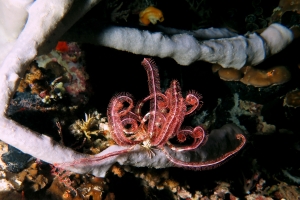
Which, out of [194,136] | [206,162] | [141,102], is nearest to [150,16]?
[141,102]

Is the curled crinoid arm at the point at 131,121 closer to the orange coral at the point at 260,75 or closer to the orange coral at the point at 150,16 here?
the orange coral at the point at 260,75

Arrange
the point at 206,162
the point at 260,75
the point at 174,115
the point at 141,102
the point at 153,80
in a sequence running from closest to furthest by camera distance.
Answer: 1. the point at 174,115
2. the point at 153,80
3. the point at 206,162
4. the point at 141,102
5. the point at 260,75

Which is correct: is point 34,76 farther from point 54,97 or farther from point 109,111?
point 109,111

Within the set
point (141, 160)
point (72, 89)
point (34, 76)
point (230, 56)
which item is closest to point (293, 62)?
point (230, 56)

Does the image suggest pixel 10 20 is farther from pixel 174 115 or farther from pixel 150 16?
pixel 150 16

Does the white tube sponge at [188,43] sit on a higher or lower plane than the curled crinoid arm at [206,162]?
higher

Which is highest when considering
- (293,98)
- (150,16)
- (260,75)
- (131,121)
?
(150,16)

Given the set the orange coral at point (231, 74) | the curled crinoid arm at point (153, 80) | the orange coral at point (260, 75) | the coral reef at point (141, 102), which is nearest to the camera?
the coral reef at point (141, 102)

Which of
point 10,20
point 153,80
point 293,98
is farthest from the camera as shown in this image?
point 293,98

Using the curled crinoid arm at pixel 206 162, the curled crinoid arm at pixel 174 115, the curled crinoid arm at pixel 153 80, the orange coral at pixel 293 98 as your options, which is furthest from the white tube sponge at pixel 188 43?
the orange coral at pixel 293 98

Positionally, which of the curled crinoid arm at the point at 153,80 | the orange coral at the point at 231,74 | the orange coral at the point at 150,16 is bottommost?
the orange coral at the point at 231,74

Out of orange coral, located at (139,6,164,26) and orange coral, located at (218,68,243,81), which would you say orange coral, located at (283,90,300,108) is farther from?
orange coral, located at (139,6,164,26)
